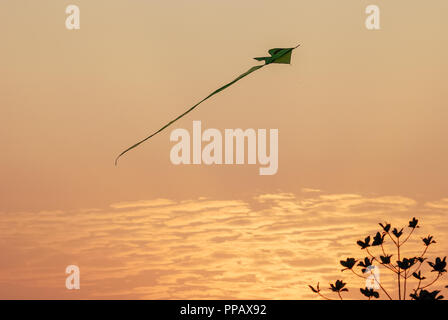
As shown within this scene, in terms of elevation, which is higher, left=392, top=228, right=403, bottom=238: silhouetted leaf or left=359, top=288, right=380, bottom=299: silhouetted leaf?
left=392, top=228, right=403, bottom=238: silhouetted leaf

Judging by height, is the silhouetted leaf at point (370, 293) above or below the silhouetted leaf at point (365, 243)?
below

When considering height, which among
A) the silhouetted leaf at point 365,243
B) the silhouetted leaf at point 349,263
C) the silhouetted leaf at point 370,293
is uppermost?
the silhouetted leaf at point 365,243

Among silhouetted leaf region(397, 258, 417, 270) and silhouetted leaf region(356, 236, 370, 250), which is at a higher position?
silhouetted leaf region(356, 236, 370, 250)

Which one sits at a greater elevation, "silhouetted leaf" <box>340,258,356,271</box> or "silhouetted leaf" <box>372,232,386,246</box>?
"silhouetted leaf" <box>372,232,386,246</box>

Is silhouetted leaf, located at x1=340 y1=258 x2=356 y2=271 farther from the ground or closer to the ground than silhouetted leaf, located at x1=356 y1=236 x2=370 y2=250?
closer to the ground

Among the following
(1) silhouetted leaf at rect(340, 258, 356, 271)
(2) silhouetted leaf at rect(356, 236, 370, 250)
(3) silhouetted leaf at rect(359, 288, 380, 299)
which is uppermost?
(2) silhouetted leaf at rect(356, 236, 370, 250)

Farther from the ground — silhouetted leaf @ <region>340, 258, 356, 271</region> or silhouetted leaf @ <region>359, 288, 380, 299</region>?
silhouetted leaf @ <region>340, 258, 356, 271</region>

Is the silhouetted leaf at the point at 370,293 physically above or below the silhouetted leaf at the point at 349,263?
below

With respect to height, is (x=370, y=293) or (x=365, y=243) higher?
(x=365, y=243)

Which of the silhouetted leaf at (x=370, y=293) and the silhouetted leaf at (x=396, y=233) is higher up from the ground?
the silhouetted leaf at (x=396, y=233)
